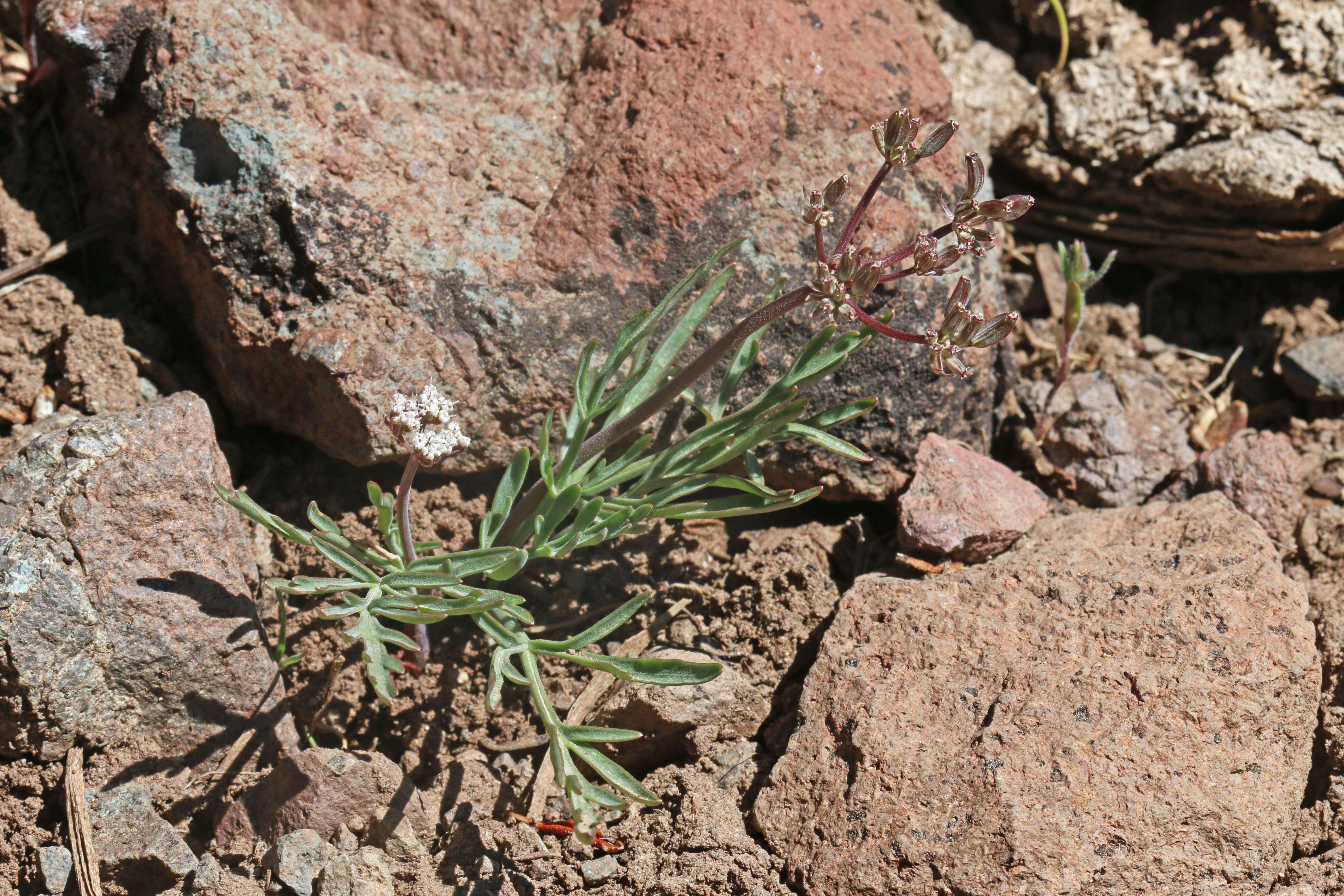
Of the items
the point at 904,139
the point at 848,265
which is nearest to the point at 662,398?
the point at 848,265

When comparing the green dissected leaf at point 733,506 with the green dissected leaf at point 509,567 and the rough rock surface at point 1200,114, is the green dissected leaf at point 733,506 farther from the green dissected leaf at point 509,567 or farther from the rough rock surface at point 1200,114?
the rough rock surface at point 1200,114

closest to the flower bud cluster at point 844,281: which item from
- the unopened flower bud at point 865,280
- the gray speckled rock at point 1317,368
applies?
the unopened flower bud at point 865,280

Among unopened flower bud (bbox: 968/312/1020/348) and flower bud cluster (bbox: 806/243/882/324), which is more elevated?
unopened flower bud (bbox: 968/312/1020/348)

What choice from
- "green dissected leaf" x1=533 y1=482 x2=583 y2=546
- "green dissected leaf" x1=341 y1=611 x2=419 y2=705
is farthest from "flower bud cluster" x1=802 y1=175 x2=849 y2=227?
"green dissected leaf" x1=341 y1=611 x2=419 y2=705

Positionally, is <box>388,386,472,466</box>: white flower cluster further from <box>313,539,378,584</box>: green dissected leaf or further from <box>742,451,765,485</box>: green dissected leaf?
<box>742,451,765,485</box>: green dissected leaf

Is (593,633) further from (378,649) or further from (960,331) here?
(960,331)

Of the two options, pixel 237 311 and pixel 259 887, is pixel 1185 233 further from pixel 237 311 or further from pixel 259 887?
pixel 259 887
